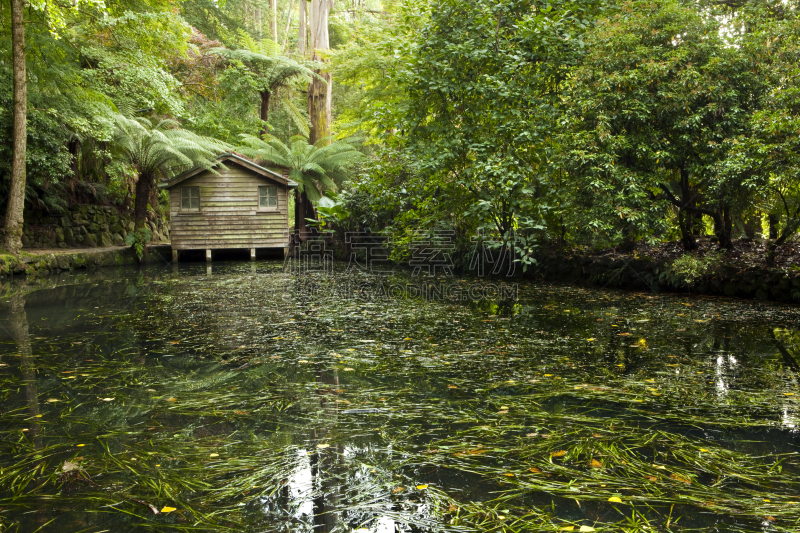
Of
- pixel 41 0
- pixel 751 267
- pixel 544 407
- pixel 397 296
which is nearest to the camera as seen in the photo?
pixel 544 407

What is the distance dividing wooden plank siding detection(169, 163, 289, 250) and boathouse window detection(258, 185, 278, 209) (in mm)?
127

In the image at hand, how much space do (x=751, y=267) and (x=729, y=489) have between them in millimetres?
5966

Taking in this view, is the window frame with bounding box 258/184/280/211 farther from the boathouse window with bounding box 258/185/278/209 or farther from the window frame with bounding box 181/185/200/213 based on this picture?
the window frame with bounding box 181/185/200/213

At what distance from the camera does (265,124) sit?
18922mm

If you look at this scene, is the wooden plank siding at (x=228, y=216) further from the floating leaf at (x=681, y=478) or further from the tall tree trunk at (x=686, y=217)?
the floating leaf at (x=681, y=478)

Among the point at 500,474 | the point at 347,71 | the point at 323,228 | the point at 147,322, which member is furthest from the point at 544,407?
the point at 323,228

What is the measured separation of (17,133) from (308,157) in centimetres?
878

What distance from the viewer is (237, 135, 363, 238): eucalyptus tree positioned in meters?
16.9

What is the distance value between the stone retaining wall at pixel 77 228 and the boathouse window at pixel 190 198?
2.38 meters

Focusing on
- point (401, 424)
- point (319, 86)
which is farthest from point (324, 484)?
point (319, 86)

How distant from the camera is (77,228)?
14.0 metres

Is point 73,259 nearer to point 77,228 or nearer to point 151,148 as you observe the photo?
point 77,228

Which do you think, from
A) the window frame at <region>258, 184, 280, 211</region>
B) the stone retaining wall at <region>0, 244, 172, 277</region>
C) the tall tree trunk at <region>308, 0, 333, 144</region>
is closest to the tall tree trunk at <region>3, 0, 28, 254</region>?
the stone retaining wall at <region>0, 244, 172, 277</region>

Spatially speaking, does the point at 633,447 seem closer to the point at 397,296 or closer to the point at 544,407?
the point at 544,407
